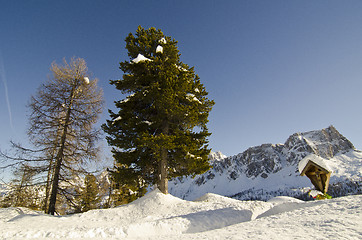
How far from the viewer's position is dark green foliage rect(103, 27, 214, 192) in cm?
1136

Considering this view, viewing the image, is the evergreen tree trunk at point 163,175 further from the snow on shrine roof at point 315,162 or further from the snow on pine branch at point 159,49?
the snow on shrine roof at point 315,162

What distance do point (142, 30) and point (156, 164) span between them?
1006 centimetres

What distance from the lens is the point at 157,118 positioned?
11.9 m

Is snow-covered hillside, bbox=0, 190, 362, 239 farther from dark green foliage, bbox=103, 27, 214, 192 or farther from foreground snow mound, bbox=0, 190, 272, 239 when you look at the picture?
dark green foliage, bbox=103, 27, 214, 192

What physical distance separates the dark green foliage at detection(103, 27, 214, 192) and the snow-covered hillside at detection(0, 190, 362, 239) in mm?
2499

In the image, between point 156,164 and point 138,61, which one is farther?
point 156,164

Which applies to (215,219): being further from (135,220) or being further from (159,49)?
(159,49)

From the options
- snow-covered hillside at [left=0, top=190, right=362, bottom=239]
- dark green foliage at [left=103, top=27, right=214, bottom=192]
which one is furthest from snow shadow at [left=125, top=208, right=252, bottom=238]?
dark green foliage at [left=103, top=27, right=214, bottom=192]

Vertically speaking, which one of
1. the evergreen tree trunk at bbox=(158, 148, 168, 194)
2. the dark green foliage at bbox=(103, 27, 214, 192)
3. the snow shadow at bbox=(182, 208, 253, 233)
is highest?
the dark green foliage at bbox=(103, 27, 214, 192)

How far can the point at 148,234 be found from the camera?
19.5 ft

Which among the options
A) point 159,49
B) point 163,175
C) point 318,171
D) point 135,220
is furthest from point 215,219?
point 159,49

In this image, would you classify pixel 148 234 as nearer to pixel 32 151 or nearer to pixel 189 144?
pixel 189 144

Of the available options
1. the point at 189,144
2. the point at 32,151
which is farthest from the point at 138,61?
the point at 32,151

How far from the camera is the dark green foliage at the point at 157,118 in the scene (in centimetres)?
1136
